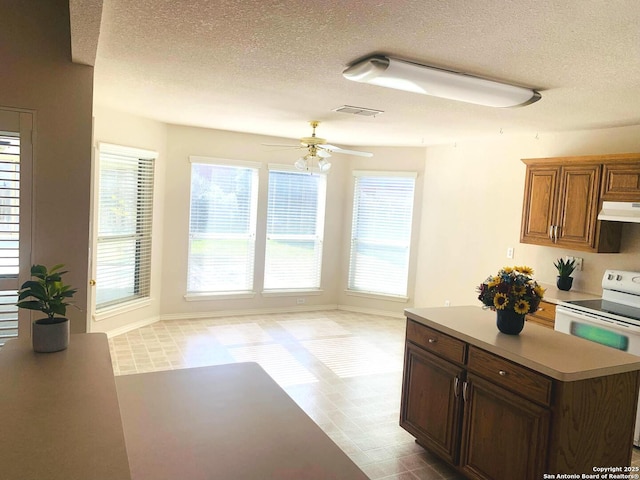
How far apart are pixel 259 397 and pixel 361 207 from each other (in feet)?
18.1

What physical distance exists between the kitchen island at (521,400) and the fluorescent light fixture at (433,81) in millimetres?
1524

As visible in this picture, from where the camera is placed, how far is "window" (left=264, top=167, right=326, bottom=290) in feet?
22.0

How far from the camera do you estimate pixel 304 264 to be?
23.1ft

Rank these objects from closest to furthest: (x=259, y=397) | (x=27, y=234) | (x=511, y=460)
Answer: (x=259, y=397) → (x=511, y=460) → (x=27, y=234)

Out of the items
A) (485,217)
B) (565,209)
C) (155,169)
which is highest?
(155,169)

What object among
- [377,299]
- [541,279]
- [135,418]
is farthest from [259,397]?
[377,299]

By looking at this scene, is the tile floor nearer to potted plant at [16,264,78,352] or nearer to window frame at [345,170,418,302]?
window frame at [345,170,418,302]

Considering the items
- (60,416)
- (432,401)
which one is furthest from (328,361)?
(60,416)

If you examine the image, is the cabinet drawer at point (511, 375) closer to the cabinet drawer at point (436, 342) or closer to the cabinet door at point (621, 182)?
the cabinet drawer at point (436, 342)

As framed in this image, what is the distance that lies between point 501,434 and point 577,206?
264 cm

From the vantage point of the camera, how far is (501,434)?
2459 mm

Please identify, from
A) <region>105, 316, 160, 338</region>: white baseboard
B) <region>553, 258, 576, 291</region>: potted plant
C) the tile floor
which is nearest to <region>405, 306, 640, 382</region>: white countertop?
the tile floor

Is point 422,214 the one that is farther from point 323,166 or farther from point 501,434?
point 501,434

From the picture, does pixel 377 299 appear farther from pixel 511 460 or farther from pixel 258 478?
pixel 258 478
